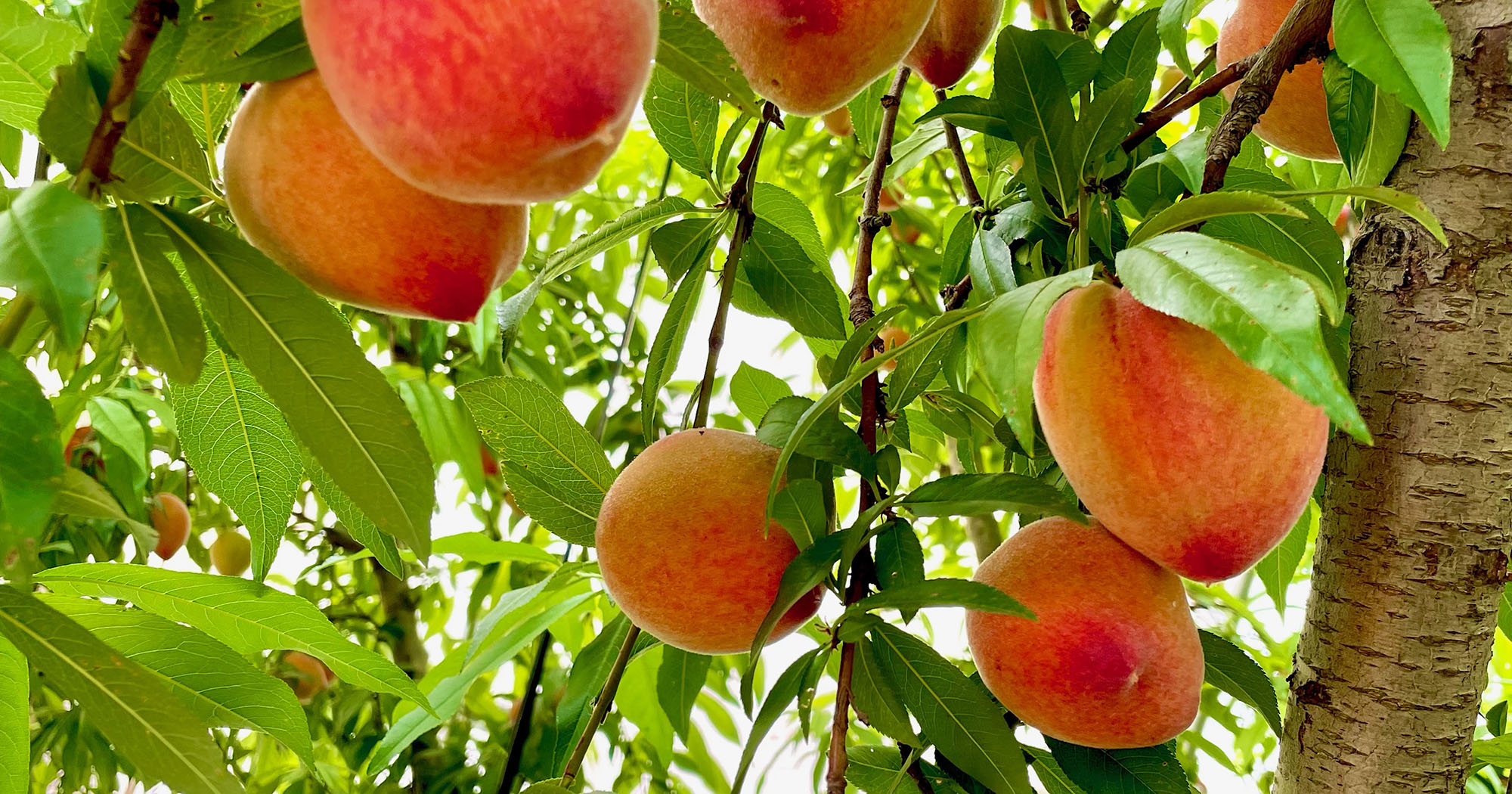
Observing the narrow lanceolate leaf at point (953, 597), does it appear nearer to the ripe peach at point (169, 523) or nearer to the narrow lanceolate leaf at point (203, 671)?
the narrow lanceolate leaf at point (203, 671)

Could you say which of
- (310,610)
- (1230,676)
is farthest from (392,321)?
(1230,676)

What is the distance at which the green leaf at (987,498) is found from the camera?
0.49 meters

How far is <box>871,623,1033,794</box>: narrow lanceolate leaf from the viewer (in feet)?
1.87

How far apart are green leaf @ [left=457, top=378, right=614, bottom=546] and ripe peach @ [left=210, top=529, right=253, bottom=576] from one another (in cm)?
118

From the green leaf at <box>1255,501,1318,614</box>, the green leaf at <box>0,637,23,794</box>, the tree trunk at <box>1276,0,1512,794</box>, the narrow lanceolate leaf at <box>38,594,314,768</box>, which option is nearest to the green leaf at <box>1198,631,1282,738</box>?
the tree trunk at <box>1276,0,1512,794</box>

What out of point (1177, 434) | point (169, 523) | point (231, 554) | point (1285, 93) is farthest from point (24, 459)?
point (231, 554)

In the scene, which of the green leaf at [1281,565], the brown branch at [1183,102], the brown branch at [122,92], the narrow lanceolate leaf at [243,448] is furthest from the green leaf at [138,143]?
the green leaf at [1281,565]

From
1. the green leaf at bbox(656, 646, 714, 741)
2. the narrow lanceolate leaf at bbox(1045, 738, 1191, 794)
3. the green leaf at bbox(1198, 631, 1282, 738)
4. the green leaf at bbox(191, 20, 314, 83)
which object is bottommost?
the narrow lanceolate leaf at bbox(1045, 738, 1191, 794)

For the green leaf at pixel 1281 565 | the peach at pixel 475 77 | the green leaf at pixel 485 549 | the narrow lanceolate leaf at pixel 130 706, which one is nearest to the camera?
the peach at pixel 475 77

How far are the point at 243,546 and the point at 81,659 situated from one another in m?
1.42

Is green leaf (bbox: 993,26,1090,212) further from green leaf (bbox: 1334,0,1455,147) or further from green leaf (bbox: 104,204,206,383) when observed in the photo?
green leaf (bbox: 104,204,206,383)

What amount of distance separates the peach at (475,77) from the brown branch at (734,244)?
284mm

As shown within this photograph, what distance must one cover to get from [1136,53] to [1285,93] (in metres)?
0.09

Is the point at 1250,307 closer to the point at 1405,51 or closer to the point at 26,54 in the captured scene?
the point at 1405,51
